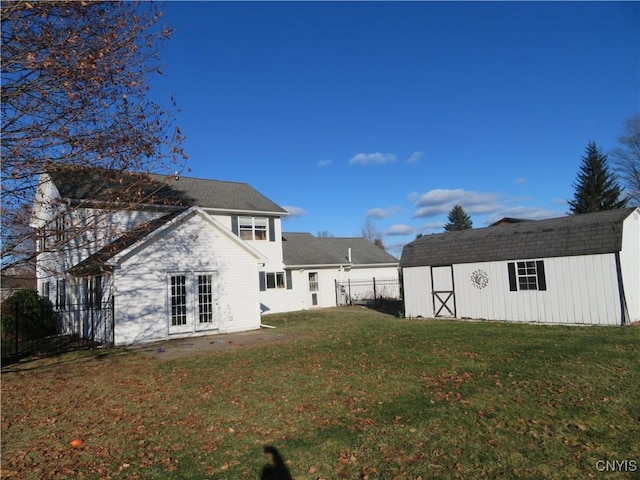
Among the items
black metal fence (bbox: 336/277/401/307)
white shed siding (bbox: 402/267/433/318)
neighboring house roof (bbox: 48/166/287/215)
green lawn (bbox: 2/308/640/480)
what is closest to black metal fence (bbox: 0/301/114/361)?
green lawn (bbox: 2/308/640/480)

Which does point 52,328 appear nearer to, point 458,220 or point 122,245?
point 122,245

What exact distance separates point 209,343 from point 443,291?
36.7 feet

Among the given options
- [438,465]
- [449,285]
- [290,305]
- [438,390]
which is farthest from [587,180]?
[438,465]

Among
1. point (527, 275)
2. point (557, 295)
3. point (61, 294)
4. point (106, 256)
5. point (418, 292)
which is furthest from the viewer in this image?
point (418, 292)

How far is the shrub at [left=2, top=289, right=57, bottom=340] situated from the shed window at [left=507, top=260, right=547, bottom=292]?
815 inches

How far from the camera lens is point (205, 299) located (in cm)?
1658

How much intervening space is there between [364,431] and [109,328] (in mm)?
12276

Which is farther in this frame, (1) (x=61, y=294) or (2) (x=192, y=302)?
(1) (x=61, y=294)

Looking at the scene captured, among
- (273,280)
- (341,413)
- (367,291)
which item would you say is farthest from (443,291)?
(341,413)

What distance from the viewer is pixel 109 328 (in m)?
14.6

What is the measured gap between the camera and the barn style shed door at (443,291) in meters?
18.7

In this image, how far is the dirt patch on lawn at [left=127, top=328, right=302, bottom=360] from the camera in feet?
41.8

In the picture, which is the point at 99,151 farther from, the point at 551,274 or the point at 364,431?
the point at 551,274

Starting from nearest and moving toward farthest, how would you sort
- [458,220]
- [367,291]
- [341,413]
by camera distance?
[341,413] → [367,291] → [458,220]
